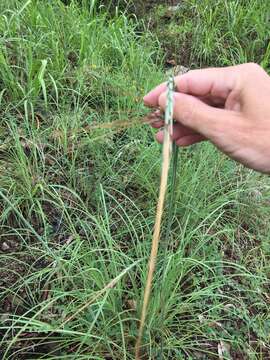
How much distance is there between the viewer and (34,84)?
6.82 feet

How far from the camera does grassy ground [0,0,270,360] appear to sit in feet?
4.51

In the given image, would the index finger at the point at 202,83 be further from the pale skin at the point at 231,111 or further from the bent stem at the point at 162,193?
the bent stem at the point at 162,193

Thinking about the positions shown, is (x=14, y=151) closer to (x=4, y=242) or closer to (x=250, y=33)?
(x=4, y=242)

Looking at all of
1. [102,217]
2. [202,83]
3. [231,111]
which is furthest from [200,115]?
[102,217]

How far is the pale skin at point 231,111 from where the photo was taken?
1052mm

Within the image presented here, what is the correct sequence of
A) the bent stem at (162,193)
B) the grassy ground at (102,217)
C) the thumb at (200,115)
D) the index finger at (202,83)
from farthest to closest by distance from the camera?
1. the grassy ground at (102,217)
2. the index finger at (202,83)
3. the thumb at (200,115)
4. the bent stem at (162,193)

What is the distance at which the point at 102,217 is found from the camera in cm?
161

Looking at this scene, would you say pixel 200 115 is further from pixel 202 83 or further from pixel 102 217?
pixel 102 217

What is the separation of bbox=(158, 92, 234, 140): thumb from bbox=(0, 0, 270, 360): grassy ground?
0.31 meters

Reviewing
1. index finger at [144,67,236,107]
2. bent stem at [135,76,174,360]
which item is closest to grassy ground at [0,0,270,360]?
index finger at [144,67,236,107]

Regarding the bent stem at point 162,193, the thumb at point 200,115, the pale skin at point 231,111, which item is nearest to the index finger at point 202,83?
the pale skin at point 231,111

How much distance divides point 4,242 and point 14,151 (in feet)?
1.18

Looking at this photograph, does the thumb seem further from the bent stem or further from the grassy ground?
the grassy ground

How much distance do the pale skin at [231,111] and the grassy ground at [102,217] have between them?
1.02 ft
